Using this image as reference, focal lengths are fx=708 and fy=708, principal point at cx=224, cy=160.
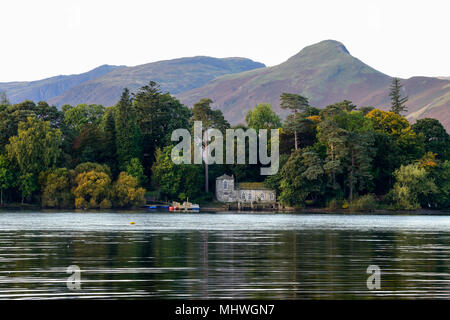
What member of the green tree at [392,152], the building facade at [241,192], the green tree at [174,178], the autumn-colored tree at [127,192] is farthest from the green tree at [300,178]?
the autumn-colored tree at [127,192]

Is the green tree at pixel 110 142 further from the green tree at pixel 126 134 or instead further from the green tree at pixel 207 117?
the green tree at pixel 207 117

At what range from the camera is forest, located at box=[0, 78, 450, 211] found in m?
109

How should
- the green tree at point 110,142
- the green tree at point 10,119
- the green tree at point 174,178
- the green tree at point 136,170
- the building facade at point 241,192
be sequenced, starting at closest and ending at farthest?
the green tree at point 10,119
the green tree at point 136,170
the green tree at point 174,178
the green tree at point 110,142
the building facade at point 241,192

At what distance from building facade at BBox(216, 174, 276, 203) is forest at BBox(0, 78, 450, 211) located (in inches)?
86.9

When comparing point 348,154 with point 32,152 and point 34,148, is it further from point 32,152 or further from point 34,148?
point 32,152

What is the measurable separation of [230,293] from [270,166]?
103417mm

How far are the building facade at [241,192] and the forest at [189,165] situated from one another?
2.21m

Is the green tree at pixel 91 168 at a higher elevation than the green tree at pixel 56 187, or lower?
higher

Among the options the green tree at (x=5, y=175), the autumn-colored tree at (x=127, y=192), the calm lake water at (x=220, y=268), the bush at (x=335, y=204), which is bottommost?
the calm lake water at (x=220, y=268)

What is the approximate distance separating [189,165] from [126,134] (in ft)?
39.7

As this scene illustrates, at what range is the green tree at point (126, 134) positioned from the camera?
11962 centimetres

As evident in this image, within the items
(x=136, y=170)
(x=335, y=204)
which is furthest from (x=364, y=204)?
(x=136, y=170)

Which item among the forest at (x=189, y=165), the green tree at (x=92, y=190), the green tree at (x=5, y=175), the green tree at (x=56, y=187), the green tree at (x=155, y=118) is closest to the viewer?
the green tree at (x=56, y=187)
